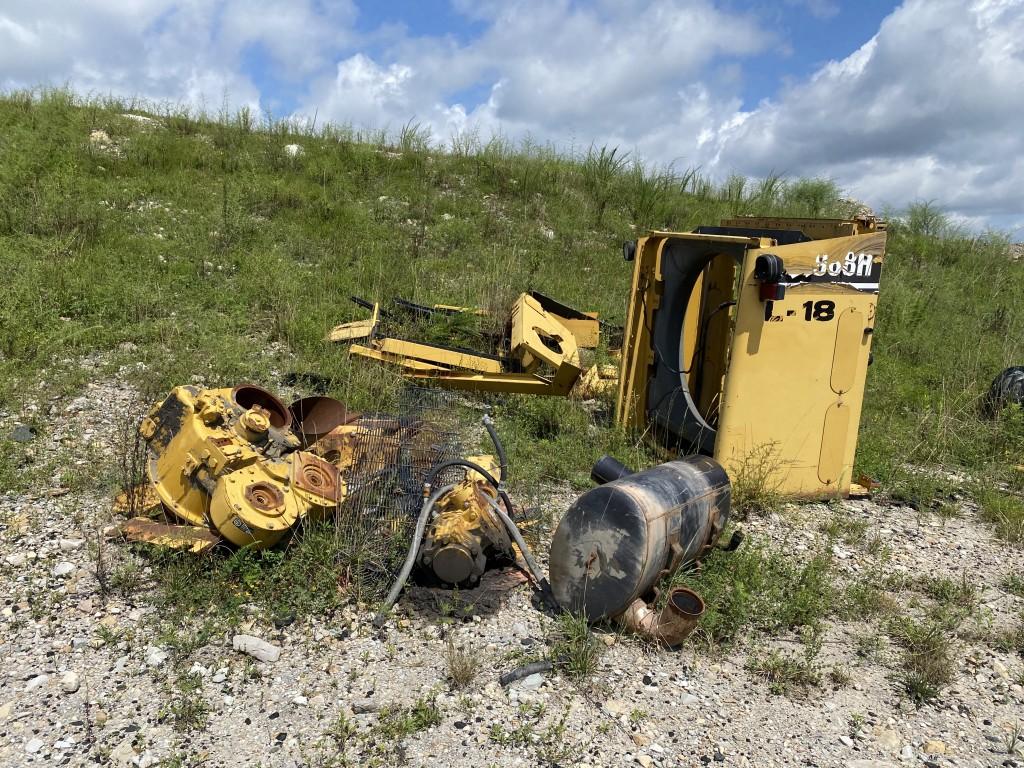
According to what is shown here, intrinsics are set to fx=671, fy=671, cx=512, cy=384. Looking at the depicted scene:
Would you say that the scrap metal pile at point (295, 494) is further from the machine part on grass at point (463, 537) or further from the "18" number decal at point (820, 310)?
the "18" number decal at point (820, 310)

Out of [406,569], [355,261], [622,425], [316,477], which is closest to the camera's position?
[406,569]

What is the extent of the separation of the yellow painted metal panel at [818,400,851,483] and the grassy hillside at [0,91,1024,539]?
0.77m

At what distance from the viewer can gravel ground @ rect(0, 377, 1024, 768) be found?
241cm

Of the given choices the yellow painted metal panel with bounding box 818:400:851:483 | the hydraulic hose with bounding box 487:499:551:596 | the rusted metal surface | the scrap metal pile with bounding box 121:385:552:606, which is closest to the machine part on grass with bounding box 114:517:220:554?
the scrap metal pile with bounding box 121:385:552:606

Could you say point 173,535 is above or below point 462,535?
A: below

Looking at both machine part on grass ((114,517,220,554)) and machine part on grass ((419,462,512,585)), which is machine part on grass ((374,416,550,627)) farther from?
machine part on grass ((114,517,220,554))

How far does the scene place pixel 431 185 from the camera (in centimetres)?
1119

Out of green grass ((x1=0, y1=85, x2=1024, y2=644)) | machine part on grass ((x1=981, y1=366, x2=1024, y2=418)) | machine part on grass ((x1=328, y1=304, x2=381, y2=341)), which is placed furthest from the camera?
machine part on grass ((x1=981, y1=366, x2=1024, y2=418))

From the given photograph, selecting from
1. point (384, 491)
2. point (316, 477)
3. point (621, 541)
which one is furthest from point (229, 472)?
point (621, 541)

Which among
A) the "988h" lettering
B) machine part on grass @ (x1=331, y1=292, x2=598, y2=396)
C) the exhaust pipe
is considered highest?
the "988h" lettering

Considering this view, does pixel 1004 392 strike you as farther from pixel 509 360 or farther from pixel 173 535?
pixel 173 535

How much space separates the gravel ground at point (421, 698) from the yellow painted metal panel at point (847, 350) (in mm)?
1663

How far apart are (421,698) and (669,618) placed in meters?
1.15

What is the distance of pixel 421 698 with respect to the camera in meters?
2.64
